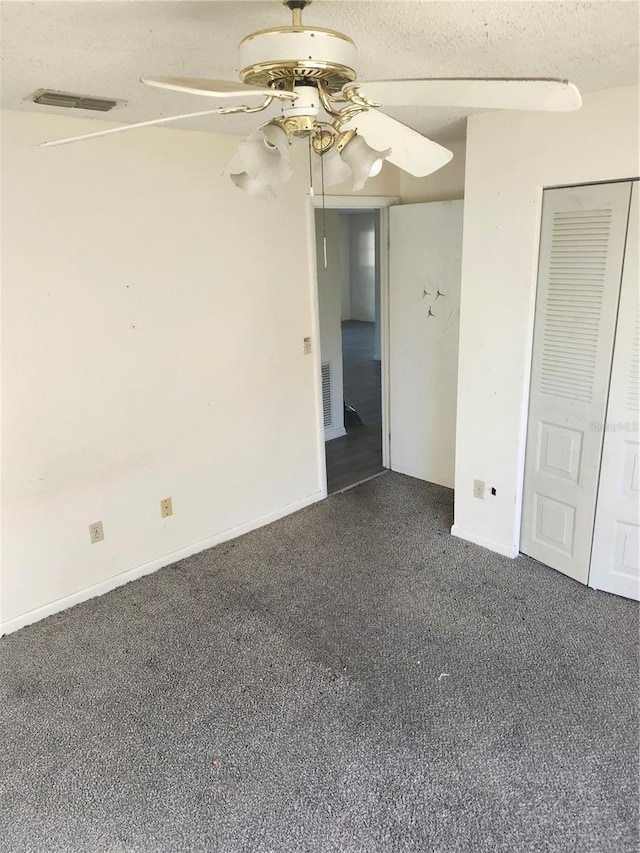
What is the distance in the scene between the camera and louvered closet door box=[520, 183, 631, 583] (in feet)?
8.59

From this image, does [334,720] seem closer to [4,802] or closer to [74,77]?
[4,802]

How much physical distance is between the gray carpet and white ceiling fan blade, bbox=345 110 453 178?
1.92 meters

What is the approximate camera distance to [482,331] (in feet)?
10.2

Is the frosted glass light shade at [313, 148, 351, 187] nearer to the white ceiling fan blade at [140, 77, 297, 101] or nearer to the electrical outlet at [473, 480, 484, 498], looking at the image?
the white ceiling fan blade at [140, 77, 297, 101]

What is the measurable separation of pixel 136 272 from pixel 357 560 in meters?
1.92

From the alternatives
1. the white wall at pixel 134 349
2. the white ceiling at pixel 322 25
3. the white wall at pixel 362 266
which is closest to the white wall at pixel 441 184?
A: the white wall at pixel 134 349

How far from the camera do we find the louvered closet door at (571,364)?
2.62 meters

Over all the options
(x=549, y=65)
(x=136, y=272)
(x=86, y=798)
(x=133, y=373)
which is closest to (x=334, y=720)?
(x=86, y=798)

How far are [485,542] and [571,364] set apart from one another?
1141mm

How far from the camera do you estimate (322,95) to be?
4.38 feet

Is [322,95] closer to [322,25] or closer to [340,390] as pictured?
[322,25]

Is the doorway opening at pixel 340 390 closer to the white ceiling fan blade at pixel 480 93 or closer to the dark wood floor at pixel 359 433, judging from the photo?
the dark wood floor at pixel 359 433

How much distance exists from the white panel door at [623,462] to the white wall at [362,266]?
332 inches

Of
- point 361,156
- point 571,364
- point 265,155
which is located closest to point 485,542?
point 571,364
